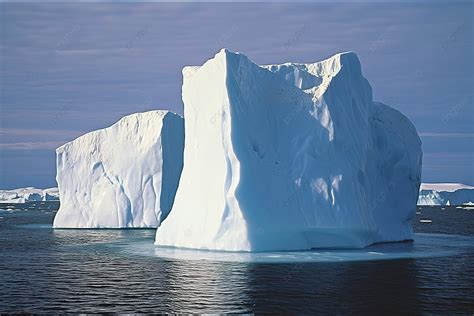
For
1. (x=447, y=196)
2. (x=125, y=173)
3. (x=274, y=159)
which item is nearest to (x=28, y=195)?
(x=447, y=196)

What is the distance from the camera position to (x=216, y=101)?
88.7ft

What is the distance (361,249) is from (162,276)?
10.4 m

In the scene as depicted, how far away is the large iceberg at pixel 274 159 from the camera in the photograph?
25.6 m

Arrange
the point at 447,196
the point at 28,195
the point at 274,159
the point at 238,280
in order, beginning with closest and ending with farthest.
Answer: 1. the point at 238,280
2. the point at 274,159
3. the point at 447,196
4. the point at 28,195

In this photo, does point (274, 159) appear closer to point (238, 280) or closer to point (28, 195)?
point (238, 280)

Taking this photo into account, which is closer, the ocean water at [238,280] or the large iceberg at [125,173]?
the ocean water at [238,280]

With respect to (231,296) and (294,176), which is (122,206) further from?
(231,296)

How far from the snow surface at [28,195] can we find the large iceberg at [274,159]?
85.0 m

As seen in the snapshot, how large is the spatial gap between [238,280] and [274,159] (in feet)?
30.6

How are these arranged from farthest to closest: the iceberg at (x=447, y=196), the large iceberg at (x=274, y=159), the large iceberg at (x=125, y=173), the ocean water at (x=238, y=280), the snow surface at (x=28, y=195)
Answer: the snow surface at (x=28, y=195), the iceberg at (x=447, y=196), the large iceberg at (x=125, y=173), the large iceberg at (x=274, y=159), the ocean water at (x=238, y=280)

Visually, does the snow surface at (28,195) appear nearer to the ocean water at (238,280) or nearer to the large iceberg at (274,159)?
the ocean water at (238,280)

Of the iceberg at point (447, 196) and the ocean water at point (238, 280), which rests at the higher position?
the iceberg at point (447, 196)

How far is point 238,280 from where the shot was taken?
1856cm

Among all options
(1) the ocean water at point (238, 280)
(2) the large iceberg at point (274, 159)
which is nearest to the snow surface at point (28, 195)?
(1) the ocean water at point (238, 280)
